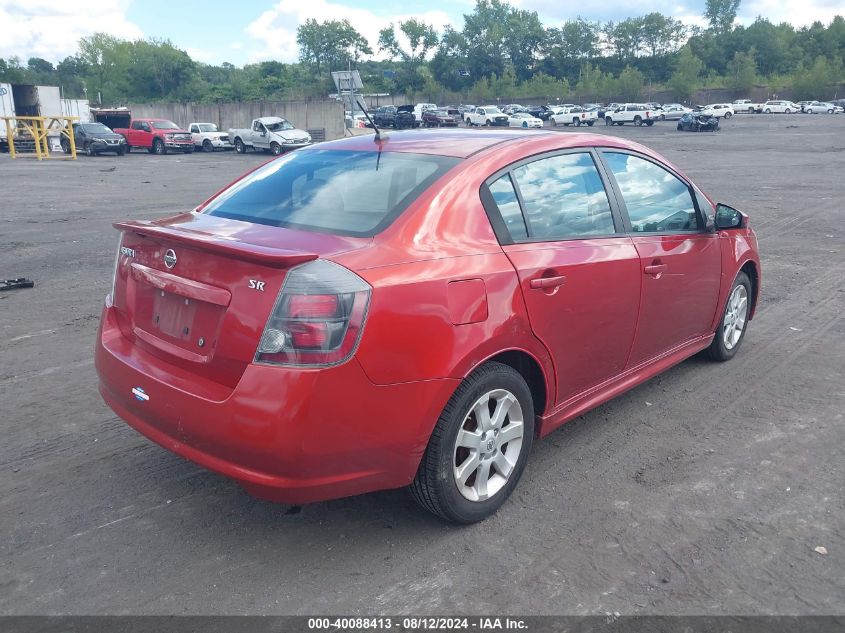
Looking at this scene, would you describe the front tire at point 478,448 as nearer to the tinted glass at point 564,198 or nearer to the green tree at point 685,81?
the tinted glass at point 564,198

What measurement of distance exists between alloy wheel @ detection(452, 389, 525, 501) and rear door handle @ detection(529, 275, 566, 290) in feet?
1.70

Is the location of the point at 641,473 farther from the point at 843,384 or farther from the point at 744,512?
the point at 843,384

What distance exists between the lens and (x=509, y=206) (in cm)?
356

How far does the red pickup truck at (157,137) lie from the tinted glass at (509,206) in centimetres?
3592

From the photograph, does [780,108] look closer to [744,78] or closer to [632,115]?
[744,78]

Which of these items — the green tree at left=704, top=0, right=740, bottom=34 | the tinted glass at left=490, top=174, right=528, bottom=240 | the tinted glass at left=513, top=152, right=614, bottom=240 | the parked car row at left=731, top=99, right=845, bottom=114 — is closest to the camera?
the tinted glass at left=490, top=174, right=528, bottom=240

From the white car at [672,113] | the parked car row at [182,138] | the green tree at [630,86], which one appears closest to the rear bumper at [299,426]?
the parked car row at [182,138]

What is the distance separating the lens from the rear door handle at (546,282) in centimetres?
343

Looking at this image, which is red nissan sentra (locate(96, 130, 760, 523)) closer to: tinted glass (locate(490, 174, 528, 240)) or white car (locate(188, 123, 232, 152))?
tinted glass (locate(490, 174, 528, 240))

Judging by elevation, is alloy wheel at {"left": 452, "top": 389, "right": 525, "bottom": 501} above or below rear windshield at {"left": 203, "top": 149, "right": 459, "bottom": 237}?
below

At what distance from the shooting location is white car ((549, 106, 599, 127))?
64.6 meters

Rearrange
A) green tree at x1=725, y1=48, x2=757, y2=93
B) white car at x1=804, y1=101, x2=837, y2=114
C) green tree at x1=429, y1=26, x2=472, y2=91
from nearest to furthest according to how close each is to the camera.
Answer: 1. white car at x1=804, y1=101, x2=837, y2=114
2. green tree at x1=725, y1=48, x2=757, y2=93
3. green tree at x1=429, y1=26, x2=472, y2=91

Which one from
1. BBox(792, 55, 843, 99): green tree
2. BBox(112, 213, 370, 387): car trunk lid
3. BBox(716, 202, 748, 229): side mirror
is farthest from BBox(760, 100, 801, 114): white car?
BBox(112, 213, 370, 387): car trunk lid

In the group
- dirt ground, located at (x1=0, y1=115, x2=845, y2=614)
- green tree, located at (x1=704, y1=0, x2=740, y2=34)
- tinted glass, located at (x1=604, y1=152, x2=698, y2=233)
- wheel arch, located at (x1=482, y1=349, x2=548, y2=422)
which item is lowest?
dirt ground, located at (x1=0, y1=115, x2=845, y2=614)
